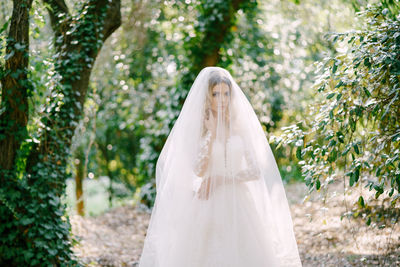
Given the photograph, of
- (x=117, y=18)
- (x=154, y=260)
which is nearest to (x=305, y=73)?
(x=117, y=18)

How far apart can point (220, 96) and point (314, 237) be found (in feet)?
10.3

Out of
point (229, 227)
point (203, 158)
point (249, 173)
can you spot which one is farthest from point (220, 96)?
point (229, 227)

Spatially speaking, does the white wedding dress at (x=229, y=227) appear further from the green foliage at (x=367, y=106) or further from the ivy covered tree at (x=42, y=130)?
the ivy covered tree at (x=42, y=130)

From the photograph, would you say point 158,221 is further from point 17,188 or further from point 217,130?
point 17,188

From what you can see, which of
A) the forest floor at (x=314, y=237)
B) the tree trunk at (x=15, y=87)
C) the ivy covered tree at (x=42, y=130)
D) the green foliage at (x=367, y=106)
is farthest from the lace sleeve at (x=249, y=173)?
the tree trunk at (x=15, y=87)

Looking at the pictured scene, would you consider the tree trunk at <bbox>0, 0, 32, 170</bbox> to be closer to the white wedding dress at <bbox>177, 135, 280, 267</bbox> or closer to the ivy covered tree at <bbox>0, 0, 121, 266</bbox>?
the ivy covered tree at <bbox>0, 0, 121, 266</bbox>

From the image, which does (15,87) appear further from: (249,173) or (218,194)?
(249,173)

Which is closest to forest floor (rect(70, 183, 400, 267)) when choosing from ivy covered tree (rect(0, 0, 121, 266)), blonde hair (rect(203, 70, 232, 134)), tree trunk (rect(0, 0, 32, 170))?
ivy covered tree (rect(0, 0, 121, 266))

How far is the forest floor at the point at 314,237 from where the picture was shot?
169 inches

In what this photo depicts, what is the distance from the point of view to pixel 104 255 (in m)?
5.77

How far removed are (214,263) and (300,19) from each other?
7.20m

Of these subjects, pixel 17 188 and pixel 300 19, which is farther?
pixel 300 19

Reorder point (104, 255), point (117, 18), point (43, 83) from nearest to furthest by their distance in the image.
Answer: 1. point (43, 83)
2. point (117, 18)
3. point (104, 255)

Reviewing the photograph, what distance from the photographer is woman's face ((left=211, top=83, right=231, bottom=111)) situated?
3.33m
